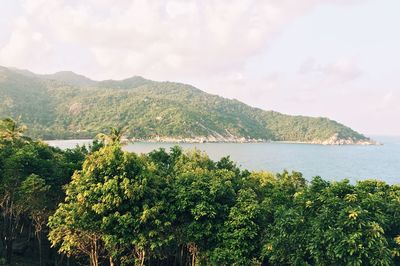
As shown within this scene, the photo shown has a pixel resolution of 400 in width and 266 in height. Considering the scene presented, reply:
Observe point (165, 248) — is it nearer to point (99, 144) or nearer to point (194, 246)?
point (194, 246)

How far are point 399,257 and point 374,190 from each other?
22.3ft

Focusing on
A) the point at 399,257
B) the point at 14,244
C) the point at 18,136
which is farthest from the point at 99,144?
the point at 399,257

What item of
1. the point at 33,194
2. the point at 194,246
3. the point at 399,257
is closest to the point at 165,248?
the point at 194,246

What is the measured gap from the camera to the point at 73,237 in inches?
896

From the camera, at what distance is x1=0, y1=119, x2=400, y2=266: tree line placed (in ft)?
64.2

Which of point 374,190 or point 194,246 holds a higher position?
point 374,190

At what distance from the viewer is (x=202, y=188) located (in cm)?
2531

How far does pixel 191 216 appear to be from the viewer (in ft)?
80.8

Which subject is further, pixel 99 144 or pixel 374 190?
pixel 99 144

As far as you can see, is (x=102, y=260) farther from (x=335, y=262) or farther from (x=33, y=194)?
(x=335, y=262)

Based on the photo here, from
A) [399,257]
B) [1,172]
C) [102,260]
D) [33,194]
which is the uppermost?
[1,172]

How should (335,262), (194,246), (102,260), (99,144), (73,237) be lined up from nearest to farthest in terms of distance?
1. (335,262)
2. (73,237)
3. (194,246)
4. (102,260)
5. (99,144)

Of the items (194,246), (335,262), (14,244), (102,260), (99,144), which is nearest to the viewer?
(335,262)

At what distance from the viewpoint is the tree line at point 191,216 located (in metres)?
19.6
